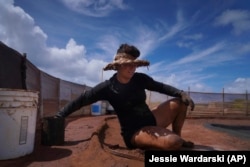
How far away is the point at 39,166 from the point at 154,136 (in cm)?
138

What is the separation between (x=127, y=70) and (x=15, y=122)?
1537 millimetres

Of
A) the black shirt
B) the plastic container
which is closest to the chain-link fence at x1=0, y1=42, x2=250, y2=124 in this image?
the plastic container

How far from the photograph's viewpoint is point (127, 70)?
4.10 metres

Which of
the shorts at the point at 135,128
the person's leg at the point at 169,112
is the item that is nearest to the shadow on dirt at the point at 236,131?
the person's leg at the point at 169,112

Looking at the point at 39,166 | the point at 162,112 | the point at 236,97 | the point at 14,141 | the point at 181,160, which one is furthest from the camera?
the point at 236,97

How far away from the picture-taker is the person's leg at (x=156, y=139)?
361 cm

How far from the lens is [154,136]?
3760 mm

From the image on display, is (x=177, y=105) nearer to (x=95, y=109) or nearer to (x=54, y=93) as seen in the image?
(x=54, y=93)

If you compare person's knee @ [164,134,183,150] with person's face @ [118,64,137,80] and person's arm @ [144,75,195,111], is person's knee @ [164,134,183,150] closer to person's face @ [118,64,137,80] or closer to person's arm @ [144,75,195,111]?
person's arm @ [144,75,195,111]

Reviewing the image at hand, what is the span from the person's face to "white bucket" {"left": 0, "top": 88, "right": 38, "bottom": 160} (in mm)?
1187

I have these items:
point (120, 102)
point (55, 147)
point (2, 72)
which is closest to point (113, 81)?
point (120, 102)

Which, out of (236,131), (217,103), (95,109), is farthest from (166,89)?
(217,103)

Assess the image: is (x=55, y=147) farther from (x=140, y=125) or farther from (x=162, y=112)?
(x=162, y=112)

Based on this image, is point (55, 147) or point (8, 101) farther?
point (55, 147)
